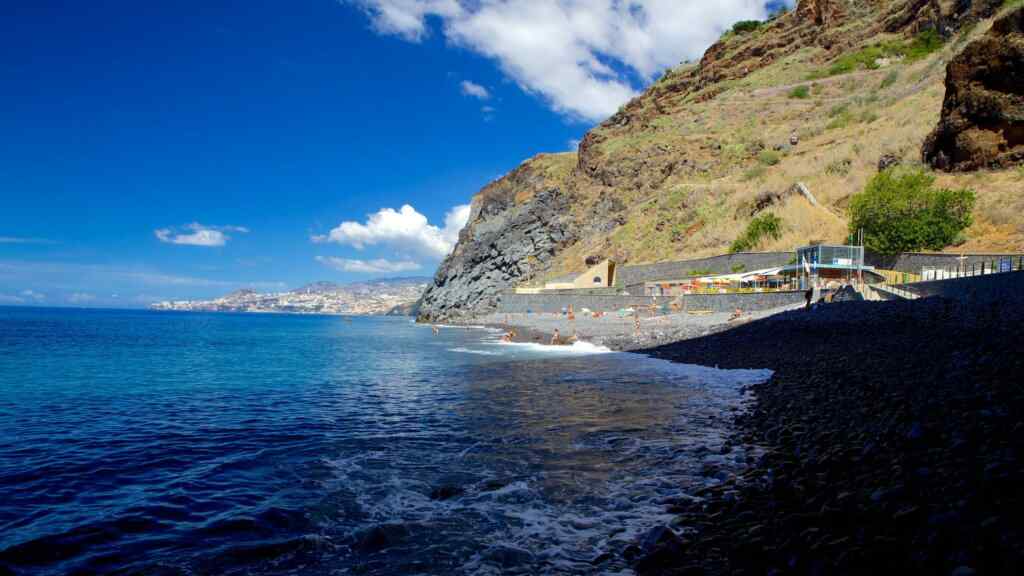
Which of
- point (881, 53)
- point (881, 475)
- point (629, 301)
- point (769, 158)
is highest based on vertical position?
point (881, 53)

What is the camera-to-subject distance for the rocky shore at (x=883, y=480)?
3.32 metres

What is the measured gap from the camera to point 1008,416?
4.96m

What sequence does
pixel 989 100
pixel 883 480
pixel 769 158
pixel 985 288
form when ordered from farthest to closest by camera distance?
pixel 769 158 < pixel 989 100 < pixel 985 288 < pixel 883 480

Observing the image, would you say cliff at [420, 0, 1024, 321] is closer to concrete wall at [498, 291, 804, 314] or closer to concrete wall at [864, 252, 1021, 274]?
concrete wall at [864, 252, 1021, 274]

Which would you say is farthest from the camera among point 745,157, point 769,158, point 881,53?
point 881,53

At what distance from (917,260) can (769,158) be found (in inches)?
1431

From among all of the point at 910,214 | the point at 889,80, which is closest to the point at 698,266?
the point at 910,214

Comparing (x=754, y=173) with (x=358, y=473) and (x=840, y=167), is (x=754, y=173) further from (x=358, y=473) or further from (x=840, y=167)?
(x=358, y=473)

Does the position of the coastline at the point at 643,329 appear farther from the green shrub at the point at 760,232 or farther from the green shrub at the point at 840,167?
the green shrub at the point at 840,167

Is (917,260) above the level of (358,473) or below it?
above

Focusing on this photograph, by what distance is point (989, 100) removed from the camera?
38406 millimetres

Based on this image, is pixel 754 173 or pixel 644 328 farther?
pixel 754 173

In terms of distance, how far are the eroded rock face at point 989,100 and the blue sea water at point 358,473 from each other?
36.6m

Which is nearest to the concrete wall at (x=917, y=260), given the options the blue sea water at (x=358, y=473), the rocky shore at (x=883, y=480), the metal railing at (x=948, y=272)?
the metal railing at (x=948, y=272)
